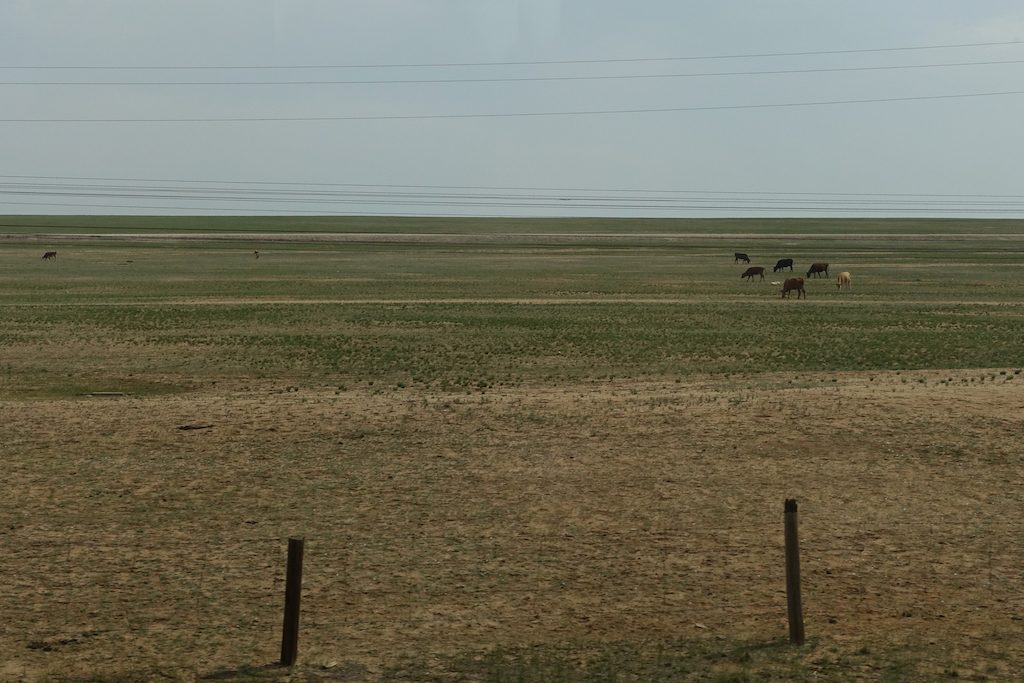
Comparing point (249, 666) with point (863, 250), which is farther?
point (863, 250)

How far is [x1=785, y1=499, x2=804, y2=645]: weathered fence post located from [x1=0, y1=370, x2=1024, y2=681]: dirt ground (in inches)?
13.4

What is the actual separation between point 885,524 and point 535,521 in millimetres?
4268

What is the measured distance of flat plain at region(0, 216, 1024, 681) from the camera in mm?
10531

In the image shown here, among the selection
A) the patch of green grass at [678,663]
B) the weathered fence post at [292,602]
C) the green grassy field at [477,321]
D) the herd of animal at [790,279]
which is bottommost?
the patch of green grass at [678,663]

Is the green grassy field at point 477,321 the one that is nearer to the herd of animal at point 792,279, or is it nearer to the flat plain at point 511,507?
the flat plain at point 511,507

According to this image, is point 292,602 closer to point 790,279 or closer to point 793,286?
point 793,286

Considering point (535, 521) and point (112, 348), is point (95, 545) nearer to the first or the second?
point (535, 521)

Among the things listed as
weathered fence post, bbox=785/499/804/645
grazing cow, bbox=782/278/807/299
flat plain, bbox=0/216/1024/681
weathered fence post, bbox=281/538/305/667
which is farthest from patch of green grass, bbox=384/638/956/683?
grazing cow, bbox=782/278/807/299

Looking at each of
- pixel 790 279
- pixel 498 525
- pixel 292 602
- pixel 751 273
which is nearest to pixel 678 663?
pixel 292 602

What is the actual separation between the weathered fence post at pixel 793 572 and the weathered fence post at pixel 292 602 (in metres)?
4.06

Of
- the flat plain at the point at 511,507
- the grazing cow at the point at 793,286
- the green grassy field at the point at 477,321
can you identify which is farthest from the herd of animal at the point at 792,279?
the flat plain at the point at 511,507

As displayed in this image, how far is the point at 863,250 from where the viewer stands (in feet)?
403

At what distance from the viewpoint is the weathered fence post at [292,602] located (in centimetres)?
962

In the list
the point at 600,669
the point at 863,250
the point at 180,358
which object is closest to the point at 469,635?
the point at 600,669
